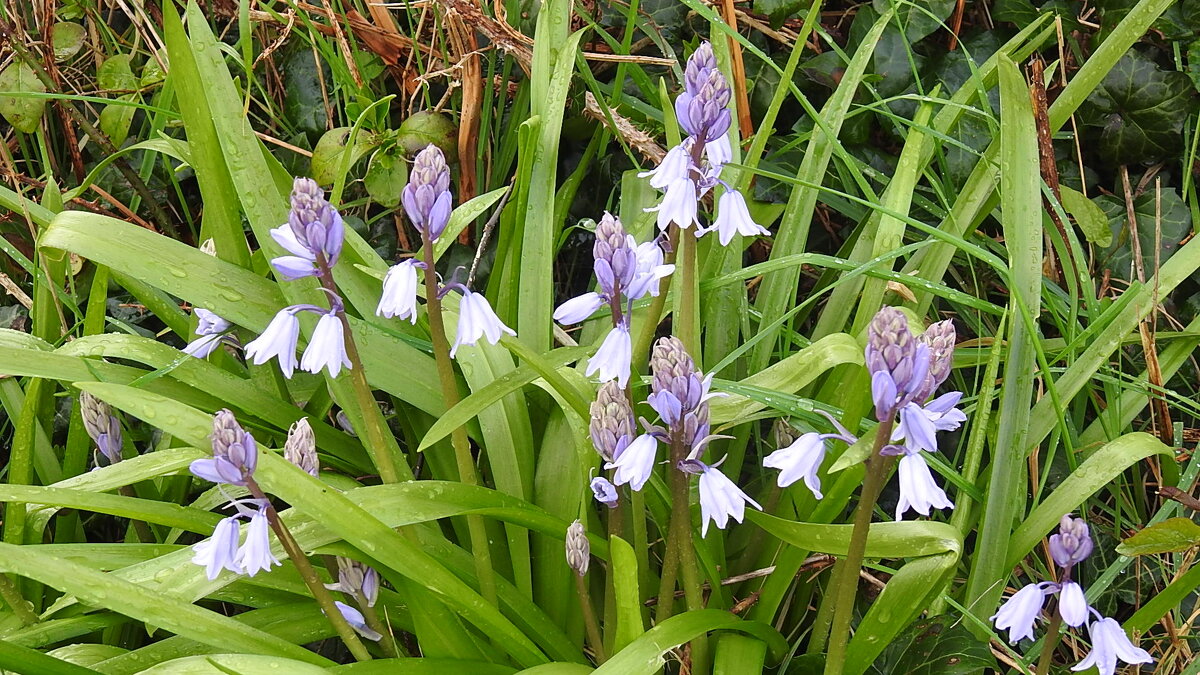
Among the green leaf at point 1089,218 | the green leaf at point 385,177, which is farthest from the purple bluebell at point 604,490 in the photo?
the green leaf at point 1089,218

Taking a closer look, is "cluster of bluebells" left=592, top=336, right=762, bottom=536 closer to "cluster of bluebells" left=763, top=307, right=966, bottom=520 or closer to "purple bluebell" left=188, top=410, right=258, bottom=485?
"cluster of bluebells" left=763, top=307, right=966, bottom=520

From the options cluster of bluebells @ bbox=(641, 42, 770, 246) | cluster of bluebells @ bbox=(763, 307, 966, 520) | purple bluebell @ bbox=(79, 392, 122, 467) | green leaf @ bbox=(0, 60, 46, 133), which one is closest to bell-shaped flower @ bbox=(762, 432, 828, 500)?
cluster of bluebells @ bbox=(763, 307, 966, 520)

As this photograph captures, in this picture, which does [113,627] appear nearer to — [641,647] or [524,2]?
[641,647]

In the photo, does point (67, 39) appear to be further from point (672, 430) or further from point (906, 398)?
point (906, 398)

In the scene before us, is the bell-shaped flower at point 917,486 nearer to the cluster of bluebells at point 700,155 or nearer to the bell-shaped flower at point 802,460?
the bell-shaped flower at point 802,460

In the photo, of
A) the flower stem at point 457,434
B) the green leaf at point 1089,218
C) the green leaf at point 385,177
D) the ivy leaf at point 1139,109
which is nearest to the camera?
the flower stem at point 457,434

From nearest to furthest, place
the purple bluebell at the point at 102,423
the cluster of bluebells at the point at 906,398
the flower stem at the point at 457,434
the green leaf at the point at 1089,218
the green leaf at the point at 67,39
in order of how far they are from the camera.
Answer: the cluster of bluebells at the point at 906,398, the flower stem at the point at 457,434, the purple bluebell at the point at 102,423, the green leaf at the point at 1089,218, the green leaf at the point at 67,39
